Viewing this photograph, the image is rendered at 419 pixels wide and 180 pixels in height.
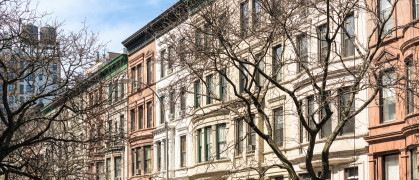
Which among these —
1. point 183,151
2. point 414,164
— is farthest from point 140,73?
point 414,164

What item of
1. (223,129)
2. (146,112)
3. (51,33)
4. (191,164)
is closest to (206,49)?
(51,33)

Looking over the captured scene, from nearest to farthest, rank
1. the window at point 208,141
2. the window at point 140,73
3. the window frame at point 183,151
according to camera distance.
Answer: the window at point 208,141 → the window frame at point 183,151 → the window at point 140,73

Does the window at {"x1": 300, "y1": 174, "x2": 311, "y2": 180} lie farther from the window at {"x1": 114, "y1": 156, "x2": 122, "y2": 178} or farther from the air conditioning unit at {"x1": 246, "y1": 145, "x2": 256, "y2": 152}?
the window at {"x1": 114, "y1": 156, "x2": 122, "y2": 178}

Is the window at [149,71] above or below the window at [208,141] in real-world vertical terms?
above

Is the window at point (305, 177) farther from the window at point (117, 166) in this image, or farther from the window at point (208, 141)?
the window at point (117, 166)

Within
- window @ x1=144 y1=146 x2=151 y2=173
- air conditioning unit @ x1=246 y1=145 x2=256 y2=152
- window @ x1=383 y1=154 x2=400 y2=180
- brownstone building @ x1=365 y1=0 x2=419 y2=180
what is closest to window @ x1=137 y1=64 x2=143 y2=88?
window @ x1=144 y1=146 x2=151 y2=173

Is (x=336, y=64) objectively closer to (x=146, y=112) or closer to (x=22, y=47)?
(x=22, y=47)

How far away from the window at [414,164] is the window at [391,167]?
3.92 ft

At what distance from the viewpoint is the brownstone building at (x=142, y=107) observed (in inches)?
2215

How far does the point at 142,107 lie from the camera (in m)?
58.7

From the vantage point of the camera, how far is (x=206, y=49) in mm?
21531

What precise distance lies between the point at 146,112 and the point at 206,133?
497 inches

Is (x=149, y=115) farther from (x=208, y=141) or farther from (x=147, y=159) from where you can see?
(x=208, y=141)

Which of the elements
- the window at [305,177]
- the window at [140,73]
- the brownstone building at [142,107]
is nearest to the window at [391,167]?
the window at [305,177]
